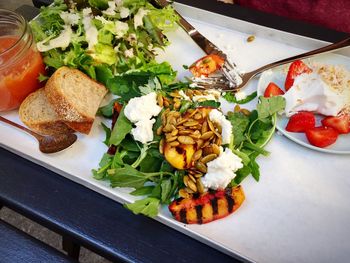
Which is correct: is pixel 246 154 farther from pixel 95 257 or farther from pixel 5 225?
pixel 95 257

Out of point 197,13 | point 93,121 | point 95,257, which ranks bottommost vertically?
point 95,257

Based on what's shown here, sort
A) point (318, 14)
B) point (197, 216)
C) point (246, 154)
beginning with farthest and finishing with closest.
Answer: point (318, 14), point (246, 154), point (197, 216)

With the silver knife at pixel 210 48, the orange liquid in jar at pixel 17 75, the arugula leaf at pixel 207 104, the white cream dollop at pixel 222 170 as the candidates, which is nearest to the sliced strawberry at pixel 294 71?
the silver knife at pixel 210 48

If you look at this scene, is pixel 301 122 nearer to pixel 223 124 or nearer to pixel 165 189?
pixel 223 124

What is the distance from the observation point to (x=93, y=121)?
1074 mm

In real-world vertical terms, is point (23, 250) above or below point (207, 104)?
below

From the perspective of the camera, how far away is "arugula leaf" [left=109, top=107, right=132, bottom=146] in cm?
93

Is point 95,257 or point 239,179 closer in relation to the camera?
point 239,179

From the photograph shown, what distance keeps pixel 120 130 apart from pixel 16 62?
390 millimetres

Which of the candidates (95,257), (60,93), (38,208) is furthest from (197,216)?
(95,257)

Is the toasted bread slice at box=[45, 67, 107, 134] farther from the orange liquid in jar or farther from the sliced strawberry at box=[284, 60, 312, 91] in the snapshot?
the sliced strawberry at box=[284, 60, 312, 91]

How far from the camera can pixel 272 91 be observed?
109 centimetres

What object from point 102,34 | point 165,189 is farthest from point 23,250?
point 102,34

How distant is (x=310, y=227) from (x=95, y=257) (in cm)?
109
